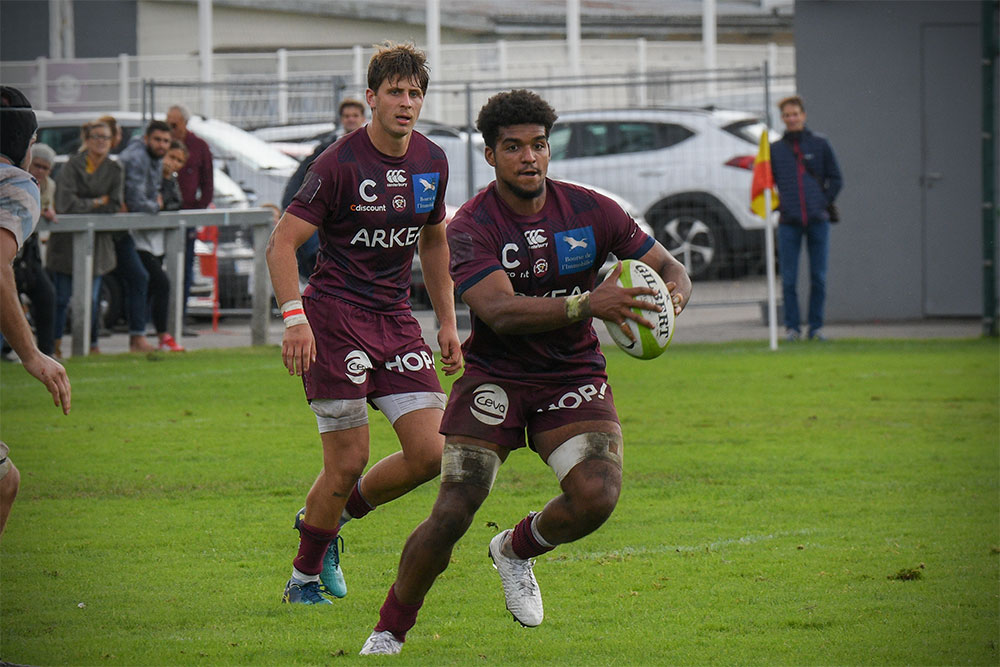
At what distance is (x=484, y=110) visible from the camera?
5.43 meters

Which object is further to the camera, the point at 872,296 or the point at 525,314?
the point at 872,296

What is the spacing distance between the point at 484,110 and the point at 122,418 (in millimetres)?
6558

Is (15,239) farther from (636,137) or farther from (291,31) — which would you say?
(291,31)

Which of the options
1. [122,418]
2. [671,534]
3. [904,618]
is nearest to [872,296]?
[122,418]

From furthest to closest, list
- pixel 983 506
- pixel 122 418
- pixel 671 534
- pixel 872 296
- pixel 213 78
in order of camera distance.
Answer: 1. pixel 213 78
2. pixel 872 296
3. pixel 122 418
4. pixel 983 506
5. pixel 671 534

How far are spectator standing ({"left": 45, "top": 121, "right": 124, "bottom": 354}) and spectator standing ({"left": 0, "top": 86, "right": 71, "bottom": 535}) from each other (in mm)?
9492

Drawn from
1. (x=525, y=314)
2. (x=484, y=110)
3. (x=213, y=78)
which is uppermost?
(x=213, y=78)

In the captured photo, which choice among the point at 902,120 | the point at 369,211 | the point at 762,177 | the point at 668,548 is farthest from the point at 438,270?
the point at 902,120

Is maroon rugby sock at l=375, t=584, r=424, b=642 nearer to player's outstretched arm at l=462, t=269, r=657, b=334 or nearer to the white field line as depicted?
player's outstretched arm at l=462, t=269, r=657, b=334

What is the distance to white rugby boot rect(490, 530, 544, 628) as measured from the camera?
5504 mm

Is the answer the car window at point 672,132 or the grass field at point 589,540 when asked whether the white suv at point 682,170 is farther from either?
the grass field at point 589,540

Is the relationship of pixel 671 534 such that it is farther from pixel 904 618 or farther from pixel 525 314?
pixel 525 314

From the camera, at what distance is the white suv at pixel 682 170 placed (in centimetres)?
1838

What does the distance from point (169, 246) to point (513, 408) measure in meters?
10.6
